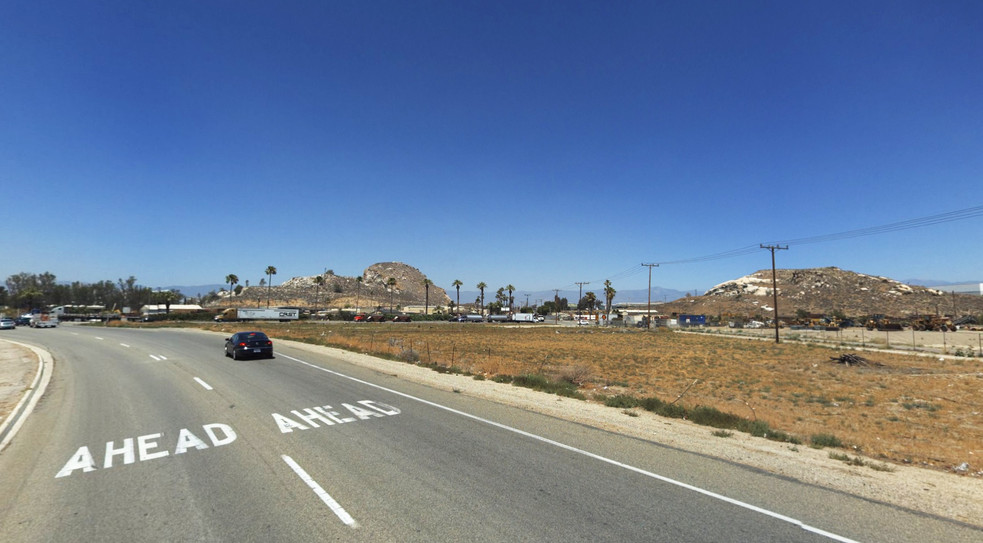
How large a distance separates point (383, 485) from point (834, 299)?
159m

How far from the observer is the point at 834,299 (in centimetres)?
12925

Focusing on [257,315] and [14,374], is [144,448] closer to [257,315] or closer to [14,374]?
[14,374]

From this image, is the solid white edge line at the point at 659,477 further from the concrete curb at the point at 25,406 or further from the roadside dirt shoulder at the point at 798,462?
the concrete curb at the point at 25,406

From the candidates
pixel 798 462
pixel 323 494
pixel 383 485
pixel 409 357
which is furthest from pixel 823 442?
pixel 409 357

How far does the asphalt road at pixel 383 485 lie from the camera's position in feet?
17.5

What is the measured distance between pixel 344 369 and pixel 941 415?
2339 centimetres

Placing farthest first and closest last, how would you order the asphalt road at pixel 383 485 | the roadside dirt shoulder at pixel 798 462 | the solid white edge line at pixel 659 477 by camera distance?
the roadside dirt shoulder at pixel 798 462 → the solid white edge line at pixel 659 477 → the asphalt road at pixel 383 485

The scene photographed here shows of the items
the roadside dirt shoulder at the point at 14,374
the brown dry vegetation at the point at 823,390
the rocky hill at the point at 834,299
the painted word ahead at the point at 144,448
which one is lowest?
the brown dry vegetation at the point at 823,390

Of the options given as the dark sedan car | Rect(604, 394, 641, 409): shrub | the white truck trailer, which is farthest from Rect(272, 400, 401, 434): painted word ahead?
the white truck trailer

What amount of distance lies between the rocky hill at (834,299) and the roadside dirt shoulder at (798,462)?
12875 centimetres

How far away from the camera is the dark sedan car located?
2338 centimetres

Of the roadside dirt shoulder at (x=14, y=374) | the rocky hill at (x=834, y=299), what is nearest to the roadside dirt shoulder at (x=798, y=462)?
the roadside dirt shoulder at (x=14, y=374)

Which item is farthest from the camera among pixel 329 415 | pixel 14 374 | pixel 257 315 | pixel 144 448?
pixel 257 315

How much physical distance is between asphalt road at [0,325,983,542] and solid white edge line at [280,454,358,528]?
0.10ft
